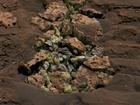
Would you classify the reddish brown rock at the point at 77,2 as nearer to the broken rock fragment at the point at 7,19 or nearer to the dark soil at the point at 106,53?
the dark soil at the point at 106,53

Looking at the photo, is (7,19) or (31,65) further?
(7,19)

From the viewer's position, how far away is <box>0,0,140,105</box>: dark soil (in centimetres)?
308

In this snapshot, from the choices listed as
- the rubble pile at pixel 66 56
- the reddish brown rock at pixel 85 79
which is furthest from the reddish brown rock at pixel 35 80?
the reddish brown rock at pixel 85 79

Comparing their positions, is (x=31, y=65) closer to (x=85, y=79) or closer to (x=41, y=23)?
(x=85, y=79)

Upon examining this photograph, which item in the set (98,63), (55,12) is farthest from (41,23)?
(98,63)

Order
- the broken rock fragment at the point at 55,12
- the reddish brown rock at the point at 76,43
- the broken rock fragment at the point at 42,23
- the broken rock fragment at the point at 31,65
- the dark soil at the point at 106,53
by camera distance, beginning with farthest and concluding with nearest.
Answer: the broken rock fragment at the point at 55,12
the broken rock fragment at the point at 42,23
the reddish brown rock at the point at 76,43
the broken rock fragment at the point at 31,65
the dark soil at the point at 106,53

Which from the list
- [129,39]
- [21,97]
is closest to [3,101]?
[21,97]

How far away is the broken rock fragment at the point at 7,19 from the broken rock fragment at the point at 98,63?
0.91 metres

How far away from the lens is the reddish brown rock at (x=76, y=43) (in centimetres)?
374

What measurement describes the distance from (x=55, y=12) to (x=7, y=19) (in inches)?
20.1

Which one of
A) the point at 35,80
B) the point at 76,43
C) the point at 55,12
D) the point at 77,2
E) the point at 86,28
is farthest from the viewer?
the point at 77,2

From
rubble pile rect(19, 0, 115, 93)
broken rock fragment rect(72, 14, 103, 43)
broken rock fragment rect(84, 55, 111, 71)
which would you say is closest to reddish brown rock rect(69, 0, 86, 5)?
rubble pile rect(19, 0, 115, 93)

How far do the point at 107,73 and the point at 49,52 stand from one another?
23.4 inches

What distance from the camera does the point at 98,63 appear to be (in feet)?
11.6
